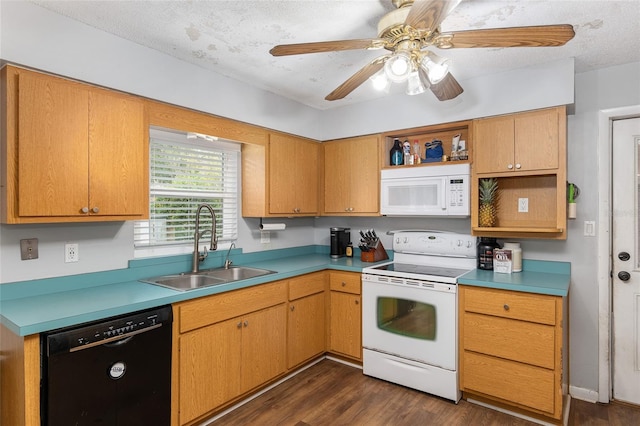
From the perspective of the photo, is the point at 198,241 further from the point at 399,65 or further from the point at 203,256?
the point at 399,65

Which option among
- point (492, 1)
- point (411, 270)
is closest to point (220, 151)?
point (411, 270)

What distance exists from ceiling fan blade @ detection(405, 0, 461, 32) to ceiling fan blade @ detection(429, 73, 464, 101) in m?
0.64

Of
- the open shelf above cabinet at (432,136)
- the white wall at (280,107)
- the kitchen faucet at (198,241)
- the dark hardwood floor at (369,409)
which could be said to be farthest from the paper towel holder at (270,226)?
the dark hardwood floor at (369,409)

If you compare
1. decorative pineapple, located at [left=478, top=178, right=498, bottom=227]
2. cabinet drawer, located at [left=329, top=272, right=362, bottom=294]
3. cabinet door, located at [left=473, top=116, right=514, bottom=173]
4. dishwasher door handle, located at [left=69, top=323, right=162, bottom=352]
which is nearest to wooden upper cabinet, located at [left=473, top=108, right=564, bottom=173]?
cabinet door, located at [left=473, top=116, right=514, bottom=173]

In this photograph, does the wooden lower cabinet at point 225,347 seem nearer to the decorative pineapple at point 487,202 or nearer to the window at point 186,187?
the window at point 186,187

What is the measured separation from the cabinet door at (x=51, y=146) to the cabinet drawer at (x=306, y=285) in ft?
5.13

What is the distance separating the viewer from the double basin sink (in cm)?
255

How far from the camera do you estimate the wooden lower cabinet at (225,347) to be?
214 cm

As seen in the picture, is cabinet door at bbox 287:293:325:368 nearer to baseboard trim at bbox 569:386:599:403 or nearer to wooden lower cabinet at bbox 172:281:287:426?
wooden lower cabinet at bbox 172:281:287:426

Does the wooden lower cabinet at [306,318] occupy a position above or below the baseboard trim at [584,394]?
above

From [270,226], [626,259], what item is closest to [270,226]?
[270,226]

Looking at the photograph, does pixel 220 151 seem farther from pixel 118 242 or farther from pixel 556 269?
pixel 556 269

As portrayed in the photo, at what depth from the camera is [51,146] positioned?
1864 mm

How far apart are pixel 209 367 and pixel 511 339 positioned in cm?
197
